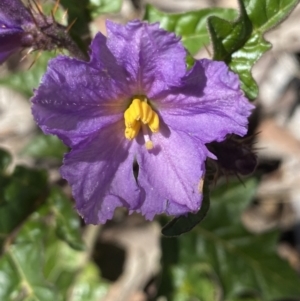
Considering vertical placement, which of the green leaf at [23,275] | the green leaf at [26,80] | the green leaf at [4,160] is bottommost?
the green leaf at [23,275]

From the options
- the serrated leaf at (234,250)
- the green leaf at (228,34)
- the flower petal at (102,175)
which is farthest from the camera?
the serrated leaf at (234,250)

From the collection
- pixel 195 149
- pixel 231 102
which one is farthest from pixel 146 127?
pixel 231 102

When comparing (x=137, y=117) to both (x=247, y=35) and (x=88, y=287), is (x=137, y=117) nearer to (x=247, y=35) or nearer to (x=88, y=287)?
(x=247, y=35)

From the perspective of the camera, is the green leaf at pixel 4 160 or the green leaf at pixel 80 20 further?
the green leaf at pixel 4 160

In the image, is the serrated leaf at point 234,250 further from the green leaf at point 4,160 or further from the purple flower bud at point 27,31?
the purple flower bud at point 27,31

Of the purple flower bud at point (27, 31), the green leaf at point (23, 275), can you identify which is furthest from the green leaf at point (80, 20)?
the green leaf at point (23, 275)

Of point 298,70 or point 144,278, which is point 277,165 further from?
point 144,278

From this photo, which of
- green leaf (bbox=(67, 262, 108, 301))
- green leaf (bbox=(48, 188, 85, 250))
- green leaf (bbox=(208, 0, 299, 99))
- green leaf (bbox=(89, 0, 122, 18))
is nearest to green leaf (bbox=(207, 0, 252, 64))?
green leaf (bbox=(208, 0, 299, 99))
